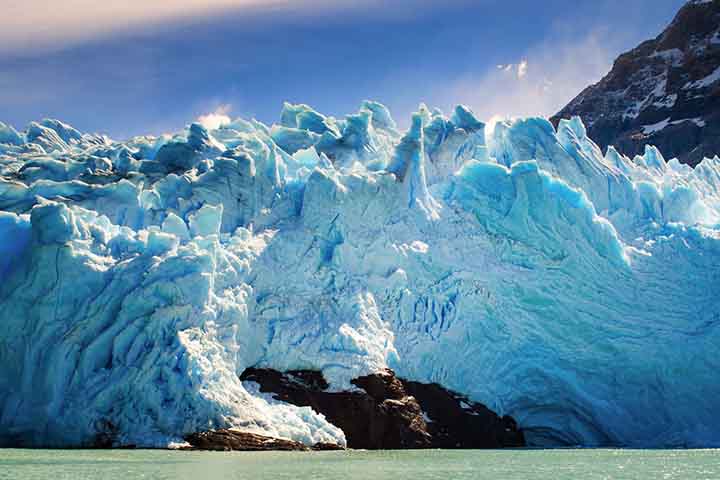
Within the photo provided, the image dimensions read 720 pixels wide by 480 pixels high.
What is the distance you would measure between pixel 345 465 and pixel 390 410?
16.6 ft

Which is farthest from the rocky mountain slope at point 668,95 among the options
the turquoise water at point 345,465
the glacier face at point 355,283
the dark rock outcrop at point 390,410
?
the turquoise water at point 345,465

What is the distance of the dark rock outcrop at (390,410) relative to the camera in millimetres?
18766

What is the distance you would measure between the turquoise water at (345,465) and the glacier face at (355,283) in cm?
161

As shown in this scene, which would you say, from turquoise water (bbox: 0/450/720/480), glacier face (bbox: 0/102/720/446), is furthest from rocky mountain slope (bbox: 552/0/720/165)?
turquoise water (bbox: 0/450/720/480)

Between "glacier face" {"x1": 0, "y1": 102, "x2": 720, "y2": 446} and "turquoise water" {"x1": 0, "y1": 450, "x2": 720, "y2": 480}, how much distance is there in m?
1.61

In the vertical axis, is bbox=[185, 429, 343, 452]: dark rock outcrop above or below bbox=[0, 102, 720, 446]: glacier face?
below

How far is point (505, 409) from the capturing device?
69.7 ft

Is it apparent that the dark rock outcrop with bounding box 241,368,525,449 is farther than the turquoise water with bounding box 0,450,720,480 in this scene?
Yes

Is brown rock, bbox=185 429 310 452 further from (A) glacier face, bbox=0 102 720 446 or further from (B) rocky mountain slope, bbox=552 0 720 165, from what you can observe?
(B) rocky mountain slope, bbox=552 0 720 165

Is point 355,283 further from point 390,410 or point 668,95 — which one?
point 668,95

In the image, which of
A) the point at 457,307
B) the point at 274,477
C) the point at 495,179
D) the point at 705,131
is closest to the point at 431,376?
the point at 457,307

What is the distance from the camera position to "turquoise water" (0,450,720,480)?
12375mm

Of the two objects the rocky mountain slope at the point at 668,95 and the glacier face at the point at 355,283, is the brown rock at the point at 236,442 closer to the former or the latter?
the glacier face at the point at 355,283

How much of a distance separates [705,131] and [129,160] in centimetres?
4644
